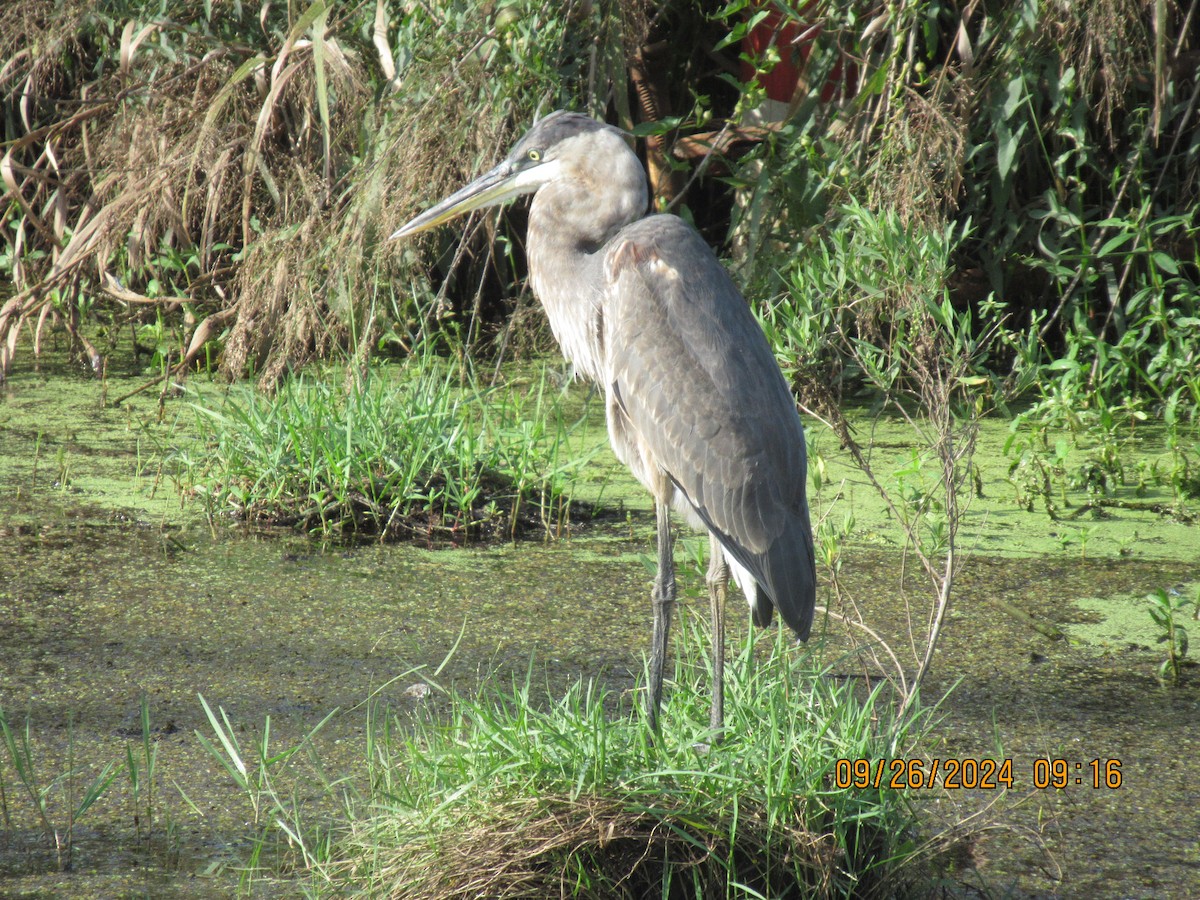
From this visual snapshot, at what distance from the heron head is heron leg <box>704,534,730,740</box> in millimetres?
941

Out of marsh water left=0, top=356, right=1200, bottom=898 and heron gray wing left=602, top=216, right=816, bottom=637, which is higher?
heron gray wing left=602, top=216, right=816, bottom=637

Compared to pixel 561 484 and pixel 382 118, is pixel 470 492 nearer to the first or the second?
pixel 561 484

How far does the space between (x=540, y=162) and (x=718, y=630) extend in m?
1.26

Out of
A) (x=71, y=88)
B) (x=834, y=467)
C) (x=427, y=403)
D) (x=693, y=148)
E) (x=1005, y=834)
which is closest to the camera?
(x=1005, y=834)

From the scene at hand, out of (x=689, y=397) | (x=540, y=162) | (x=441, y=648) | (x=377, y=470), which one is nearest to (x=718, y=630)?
(x=689, y=397)

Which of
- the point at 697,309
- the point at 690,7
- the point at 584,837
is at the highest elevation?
the point at 690,7

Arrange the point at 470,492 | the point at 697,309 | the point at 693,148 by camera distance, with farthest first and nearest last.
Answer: the point at 693,148 → the point at 470,492 → the point at 697,309

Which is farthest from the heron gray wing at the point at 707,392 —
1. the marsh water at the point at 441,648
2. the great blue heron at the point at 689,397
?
the marsh water at the point at 441,648

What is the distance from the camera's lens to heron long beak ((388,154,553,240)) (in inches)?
130

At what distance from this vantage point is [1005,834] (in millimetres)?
2547

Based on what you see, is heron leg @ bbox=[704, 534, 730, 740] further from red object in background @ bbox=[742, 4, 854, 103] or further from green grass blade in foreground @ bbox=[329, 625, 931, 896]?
red object in background @ bbox=[742, 4, 854, 103]

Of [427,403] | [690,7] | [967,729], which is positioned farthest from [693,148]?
[967,729]

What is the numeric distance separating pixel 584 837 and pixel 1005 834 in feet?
2.85

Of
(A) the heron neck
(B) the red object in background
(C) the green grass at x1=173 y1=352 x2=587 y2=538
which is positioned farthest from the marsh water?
(B) the red object in background
